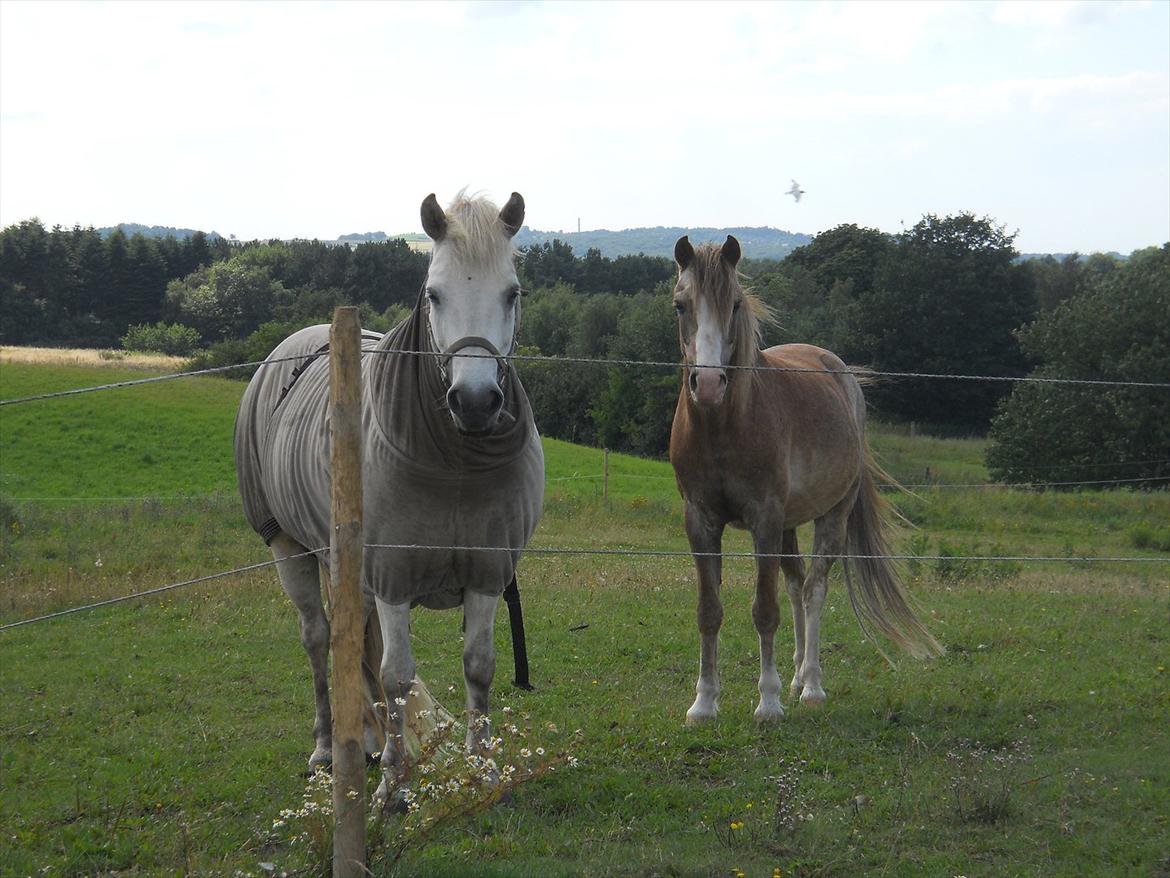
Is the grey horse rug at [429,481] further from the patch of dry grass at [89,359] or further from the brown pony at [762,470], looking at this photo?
the patch of dry grass at [89,359]

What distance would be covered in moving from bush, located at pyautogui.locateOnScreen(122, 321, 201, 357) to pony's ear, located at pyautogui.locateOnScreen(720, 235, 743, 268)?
4806 cm

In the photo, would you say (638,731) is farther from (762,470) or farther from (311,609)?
(311,609)

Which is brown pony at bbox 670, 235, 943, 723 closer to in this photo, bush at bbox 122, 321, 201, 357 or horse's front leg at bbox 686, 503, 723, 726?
horse's front leg at bbox 686, 503, 723, 726

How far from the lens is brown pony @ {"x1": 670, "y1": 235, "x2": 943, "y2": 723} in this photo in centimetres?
582

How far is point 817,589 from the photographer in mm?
7230

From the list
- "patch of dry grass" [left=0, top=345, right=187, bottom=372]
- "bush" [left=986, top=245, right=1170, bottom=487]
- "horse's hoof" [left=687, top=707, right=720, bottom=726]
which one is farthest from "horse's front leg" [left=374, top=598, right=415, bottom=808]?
"patch of dry grass" [left=0, top=345, right=187, bottom=372]

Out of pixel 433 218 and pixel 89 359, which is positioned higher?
pixel 433 218

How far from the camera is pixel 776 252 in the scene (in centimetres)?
18412

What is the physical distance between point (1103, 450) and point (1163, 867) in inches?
1353

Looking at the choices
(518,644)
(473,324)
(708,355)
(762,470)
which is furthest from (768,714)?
(473,324)

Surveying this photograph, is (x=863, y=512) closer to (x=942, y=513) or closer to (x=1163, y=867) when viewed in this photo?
(x=1163, y=867)

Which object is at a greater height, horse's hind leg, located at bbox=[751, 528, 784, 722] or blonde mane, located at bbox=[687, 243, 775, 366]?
blonde mane, located at bbox=[687, 243, 775, 366]

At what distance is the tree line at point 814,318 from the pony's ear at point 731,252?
26.4 meters

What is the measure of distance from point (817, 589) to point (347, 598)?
14.6 feet
